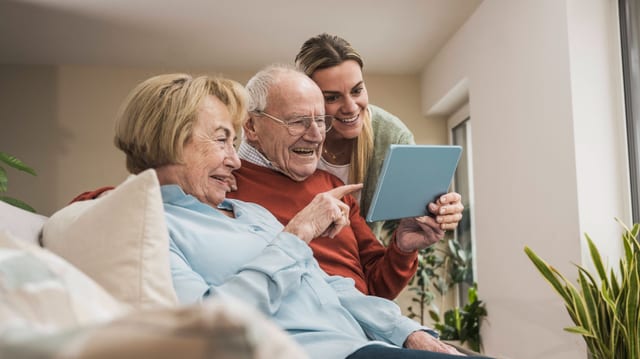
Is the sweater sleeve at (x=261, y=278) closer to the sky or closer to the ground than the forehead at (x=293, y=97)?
closer to the ground

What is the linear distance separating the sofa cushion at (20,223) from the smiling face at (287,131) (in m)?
0.73

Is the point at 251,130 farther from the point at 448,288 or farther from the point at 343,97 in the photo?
the point at 448,288

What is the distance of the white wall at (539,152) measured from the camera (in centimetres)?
358

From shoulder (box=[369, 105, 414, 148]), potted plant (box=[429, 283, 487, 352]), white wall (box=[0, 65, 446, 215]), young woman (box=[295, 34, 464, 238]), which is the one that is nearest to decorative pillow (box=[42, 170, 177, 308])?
young woman (box=[295, 34, 464, 238])

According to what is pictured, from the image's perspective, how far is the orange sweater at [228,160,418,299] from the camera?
1.86 meters

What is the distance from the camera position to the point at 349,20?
5312 mm

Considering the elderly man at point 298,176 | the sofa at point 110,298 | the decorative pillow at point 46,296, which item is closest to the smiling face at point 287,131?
the elderly man at point 298,176

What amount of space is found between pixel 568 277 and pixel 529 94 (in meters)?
1.11

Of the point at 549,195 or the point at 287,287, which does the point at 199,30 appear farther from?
the point at 287,287

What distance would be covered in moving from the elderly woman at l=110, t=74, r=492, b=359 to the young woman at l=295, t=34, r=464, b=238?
550mm

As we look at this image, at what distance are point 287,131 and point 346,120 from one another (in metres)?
0.32

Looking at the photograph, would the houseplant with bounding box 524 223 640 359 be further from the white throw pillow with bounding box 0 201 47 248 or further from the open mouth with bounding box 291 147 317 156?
the white throw pillow with bounding box 0 201 47 248

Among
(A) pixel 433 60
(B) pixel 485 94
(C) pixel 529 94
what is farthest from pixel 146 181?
(A) pixel 433 60

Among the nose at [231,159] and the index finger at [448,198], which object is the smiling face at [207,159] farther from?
the index finger at [448,198]
